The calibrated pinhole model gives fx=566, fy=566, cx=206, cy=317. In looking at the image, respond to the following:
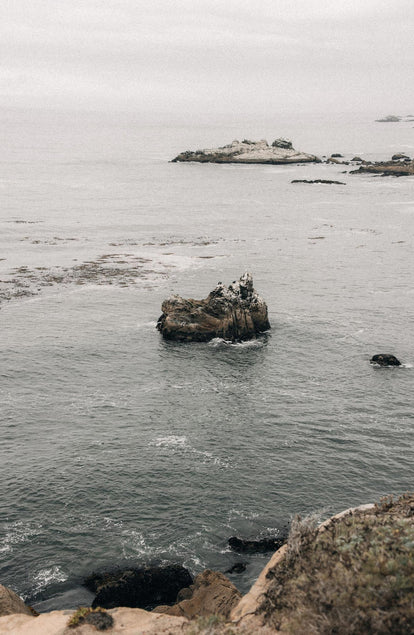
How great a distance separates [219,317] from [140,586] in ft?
148

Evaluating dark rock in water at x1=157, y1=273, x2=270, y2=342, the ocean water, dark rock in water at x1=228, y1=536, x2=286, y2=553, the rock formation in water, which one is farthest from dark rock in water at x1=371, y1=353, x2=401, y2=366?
→ the rock formation in water

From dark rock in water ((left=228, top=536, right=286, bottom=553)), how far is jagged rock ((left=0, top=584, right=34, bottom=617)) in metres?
12.8

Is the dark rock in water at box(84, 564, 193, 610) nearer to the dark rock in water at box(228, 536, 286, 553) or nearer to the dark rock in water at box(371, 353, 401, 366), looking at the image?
the dark rock in water at box(228, 536, 286, 553)

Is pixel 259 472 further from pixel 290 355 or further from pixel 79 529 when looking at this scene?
pixel 290 355

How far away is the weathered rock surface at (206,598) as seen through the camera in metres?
27.3

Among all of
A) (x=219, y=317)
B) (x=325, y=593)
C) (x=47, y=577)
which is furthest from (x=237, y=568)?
(x=219, y=317)

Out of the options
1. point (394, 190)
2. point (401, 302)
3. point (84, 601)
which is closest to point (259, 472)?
point (84, 601)

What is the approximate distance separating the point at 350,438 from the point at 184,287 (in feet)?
159

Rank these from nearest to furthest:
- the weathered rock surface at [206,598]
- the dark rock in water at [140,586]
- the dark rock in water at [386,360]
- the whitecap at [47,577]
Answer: the weathered rock surface at [206,598]
the dark rock in water at [140,586]
the whitecap at [47,577]
the dark rock in water at [386,360]

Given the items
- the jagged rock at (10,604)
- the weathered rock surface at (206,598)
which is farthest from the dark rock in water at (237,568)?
the jagged rock at (10,604)

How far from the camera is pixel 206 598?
28.4 m

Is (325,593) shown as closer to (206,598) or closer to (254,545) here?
(206,598)

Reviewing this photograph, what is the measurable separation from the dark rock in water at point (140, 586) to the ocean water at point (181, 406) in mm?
1239

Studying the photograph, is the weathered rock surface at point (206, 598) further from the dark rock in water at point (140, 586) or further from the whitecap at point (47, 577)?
the whitecap at point (47, 577)
